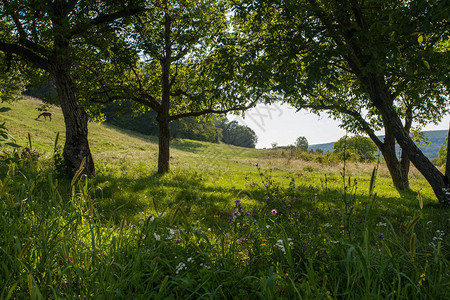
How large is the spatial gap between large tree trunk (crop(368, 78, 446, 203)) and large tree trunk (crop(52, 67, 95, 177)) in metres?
11.3

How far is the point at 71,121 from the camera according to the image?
10.0 m

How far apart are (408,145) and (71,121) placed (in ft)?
41.0

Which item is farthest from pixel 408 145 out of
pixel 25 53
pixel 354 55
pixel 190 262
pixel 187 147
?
pixel 187 147

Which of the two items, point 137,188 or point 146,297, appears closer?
point 146,297

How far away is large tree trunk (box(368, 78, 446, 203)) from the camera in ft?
28.3

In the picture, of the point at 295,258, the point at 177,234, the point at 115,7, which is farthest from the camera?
the point at 115,7

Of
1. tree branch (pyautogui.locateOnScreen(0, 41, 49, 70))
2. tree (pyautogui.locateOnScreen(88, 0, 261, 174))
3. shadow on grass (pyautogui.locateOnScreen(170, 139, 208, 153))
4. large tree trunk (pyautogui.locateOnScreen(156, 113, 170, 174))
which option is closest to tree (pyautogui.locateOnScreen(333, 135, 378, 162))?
tree (pyautogui.locateOnScreen(88, 0, 261, 174))

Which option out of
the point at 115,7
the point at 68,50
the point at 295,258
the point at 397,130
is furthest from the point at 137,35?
the point at 295,258

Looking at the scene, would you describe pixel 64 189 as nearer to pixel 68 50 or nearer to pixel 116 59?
pixel 68 50

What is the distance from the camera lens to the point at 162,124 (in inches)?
592

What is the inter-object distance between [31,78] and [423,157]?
17.5m

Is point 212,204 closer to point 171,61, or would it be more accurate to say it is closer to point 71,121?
point 71,121

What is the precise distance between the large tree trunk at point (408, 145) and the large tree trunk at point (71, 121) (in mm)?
11267

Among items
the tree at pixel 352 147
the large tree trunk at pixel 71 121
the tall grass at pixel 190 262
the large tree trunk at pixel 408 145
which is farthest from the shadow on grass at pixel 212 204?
the tall grass at pixel 190 262
